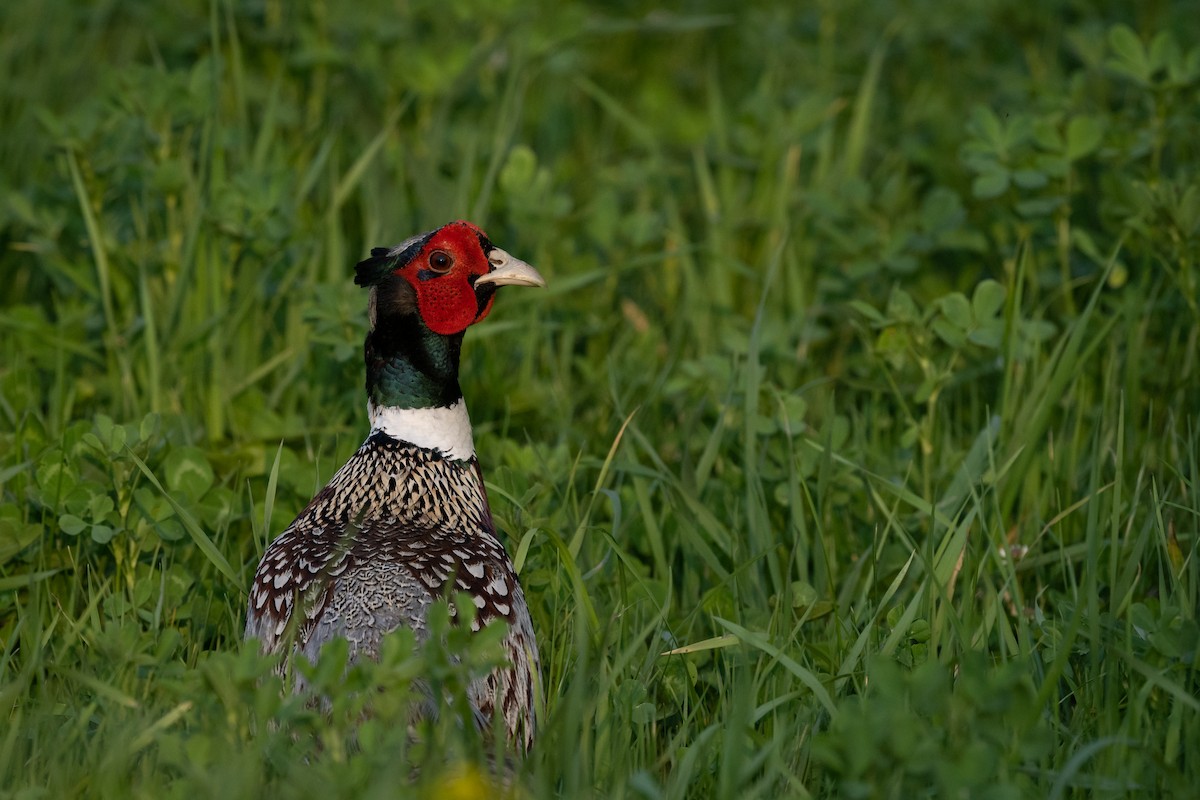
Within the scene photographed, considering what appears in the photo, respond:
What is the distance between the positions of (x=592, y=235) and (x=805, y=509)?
192cm

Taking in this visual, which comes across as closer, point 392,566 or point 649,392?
point 392,566

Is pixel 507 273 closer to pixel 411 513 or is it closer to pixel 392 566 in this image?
pixel 411 513

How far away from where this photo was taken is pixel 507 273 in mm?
4293

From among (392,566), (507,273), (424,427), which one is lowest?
(392,566)

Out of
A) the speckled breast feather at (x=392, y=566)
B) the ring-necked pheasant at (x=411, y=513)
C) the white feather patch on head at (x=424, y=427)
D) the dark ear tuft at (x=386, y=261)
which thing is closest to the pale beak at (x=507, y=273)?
the ring-necked pheasant at (x=411, y=513)

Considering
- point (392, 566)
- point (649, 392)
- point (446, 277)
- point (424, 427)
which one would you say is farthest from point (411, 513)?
point (649, 392)

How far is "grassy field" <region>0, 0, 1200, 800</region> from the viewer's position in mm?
3359

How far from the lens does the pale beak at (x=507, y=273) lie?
168 inches

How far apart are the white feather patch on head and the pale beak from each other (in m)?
0.38

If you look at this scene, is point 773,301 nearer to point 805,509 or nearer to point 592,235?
point 592,235

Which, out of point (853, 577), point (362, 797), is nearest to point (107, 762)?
point (362, 797)

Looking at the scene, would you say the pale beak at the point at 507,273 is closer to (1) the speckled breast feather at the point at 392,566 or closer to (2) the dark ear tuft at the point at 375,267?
(2) the dark ear tuft at the point at 375,267

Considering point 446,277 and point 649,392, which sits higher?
point 446,277

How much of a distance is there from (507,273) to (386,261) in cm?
34
